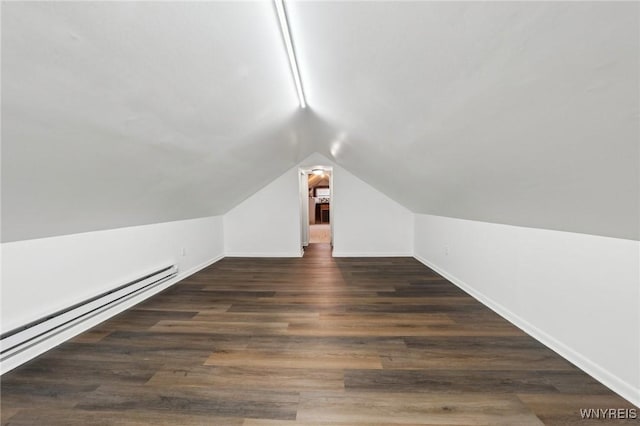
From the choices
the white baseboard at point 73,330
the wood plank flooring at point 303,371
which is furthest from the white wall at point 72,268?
the wood plank flooring at point 303,371

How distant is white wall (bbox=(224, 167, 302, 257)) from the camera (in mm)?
5004

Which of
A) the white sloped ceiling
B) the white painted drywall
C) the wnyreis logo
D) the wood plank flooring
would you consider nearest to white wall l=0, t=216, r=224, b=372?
the white painted drywall

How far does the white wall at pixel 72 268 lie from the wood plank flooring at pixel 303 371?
34 cm

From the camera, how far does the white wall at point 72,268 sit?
67.4 inches

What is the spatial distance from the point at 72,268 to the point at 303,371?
211cm

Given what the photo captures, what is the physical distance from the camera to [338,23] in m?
1.14

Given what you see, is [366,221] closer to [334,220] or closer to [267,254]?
[334,220]

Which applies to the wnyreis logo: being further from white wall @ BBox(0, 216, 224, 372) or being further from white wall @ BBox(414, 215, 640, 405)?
white wall @ BBox(0, 216, 224, 372)

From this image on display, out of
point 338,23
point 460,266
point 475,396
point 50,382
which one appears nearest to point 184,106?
point 338,23

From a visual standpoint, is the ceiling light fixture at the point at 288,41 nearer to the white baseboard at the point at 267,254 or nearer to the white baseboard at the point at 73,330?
the white baseboard at the point at 73,330

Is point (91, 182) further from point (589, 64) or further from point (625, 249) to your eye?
point (625, 249)

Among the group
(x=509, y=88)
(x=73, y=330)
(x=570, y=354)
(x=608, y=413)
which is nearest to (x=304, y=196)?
(x=73, y=330)

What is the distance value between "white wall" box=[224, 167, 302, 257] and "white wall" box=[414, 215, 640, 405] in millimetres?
3233

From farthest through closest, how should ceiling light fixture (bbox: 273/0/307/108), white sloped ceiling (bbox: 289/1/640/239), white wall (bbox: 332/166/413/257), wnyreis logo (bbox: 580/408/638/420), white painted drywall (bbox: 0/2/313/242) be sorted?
white wall (bbox: 332/166/413/257)
wnyreis logo (bbox: 580/408/638/420)
ceiling light fixture (bbox: 273/0/307/108)
white painted drywall (bbox: 0/2/313/242)
white sloped ceiling (bbox: 289/1/640/239)
